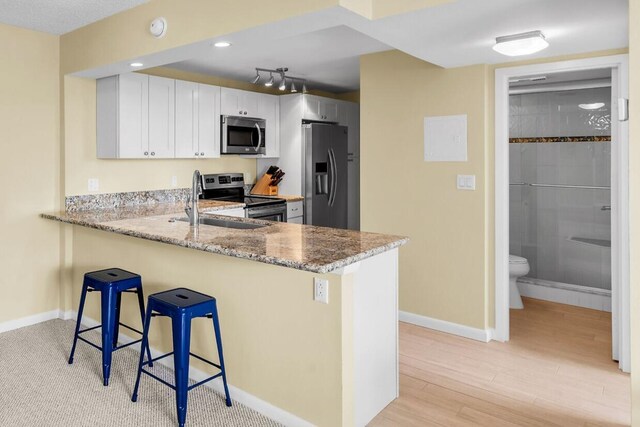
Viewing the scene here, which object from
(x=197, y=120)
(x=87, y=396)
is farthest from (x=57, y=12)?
(x=87, y=396)

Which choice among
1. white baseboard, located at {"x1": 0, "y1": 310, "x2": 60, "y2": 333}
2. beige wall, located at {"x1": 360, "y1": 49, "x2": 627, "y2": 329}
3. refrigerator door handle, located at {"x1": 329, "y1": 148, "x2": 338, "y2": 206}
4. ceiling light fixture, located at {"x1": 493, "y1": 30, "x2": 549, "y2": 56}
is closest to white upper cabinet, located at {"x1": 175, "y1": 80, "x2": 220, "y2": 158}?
refrigerator door handle, located at {"x1": 329, "y1": 148, "x2": 338, "y2": 206}

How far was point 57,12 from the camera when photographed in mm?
3289

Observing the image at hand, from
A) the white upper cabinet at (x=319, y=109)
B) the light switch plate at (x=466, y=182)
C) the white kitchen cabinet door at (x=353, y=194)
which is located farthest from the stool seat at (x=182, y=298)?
the white kitchen cabinet door at (x=353, y=194)

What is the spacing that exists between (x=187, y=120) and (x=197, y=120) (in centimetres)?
12

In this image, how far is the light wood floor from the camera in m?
2.50

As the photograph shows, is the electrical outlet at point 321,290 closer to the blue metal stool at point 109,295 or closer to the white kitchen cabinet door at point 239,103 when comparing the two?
the blue metal stool at point 109,295

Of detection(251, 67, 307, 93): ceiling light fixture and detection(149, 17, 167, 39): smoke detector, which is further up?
detection(251, 67, 307, 93): ceiling light fixture

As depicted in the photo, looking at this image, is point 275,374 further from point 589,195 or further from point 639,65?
point 589,195

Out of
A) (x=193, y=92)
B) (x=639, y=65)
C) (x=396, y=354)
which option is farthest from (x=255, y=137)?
(x=639, y=65)

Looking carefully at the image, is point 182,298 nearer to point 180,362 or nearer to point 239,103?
point 180,362

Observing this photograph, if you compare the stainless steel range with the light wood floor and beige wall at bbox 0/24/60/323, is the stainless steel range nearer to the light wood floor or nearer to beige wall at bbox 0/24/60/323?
beige wall at bbox 0/24/60/323

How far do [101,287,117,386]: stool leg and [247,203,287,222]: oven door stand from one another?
205 cm

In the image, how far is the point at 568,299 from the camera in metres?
4.50

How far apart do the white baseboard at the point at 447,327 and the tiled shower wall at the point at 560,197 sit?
1.72m
